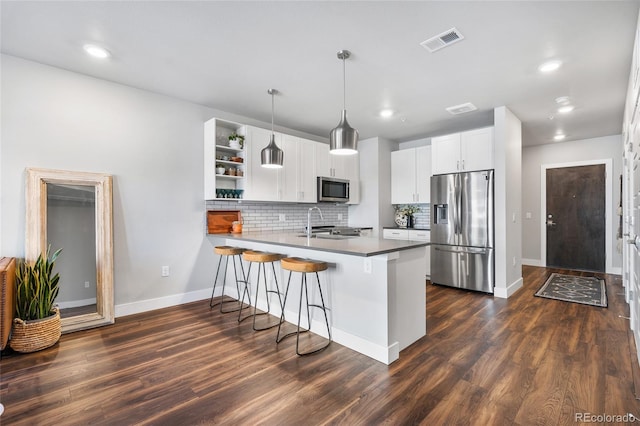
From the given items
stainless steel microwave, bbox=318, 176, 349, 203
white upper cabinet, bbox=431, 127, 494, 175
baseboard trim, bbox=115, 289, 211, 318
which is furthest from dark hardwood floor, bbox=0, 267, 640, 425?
stainless steel microwave, bbox=318, 176, 349, 203

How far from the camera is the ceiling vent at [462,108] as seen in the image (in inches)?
154

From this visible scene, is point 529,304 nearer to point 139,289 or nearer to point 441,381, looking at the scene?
point 441,381

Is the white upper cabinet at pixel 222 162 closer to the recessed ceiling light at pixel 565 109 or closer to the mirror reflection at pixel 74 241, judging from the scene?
the mirror reflection at pixel 74 241

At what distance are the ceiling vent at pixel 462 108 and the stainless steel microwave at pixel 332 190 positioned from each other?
2045mm

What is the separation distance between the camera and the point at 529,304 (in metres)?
3.75

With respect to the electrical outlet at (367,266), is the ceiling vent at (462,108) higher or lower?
higher

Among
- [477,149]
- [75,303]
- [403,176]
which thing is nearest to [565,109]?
[477,149]

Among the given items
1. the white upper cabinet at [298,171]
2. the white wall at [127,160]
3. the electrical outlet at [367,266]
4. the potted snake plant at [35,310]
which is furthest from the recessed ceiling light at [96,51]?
the electrical outlet at [367,266]

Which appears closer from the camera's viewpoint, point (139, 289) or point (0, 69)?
point (0, 69)

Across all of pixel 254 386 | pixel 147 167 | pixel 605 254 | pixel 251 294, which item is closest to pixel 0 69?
pixel 147 167

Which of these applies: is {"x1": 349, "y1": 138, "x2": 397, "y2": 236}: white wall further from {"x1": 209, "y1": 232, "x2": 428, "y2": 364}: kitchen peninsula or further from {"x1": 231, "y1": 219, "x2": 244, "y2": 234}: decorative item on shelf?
{"x1": 209, "y1": 232, "x2": 428, "y2": 364}: kitchen peninsula

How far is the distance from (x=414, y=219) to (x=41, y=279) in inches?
208

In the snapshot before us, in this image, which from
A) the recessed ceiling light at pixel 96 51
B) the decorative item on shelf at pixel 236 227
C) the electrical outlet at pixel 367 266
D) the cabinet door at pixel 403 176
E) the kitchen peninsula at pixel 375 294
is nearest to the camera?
the kitchen peninsula at pixel 375 294

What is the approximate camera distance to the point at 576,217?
584 cm
